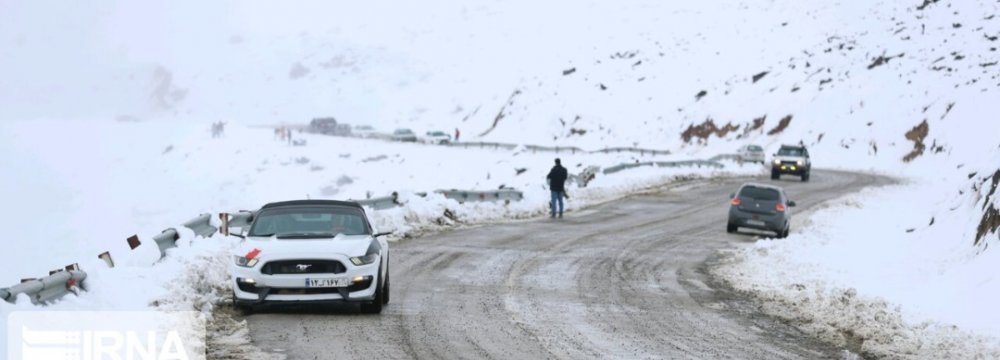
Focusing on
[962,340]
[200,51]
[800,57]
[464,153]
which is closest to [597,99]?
[800,57]

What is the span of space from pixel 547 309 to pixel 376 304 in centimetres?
230

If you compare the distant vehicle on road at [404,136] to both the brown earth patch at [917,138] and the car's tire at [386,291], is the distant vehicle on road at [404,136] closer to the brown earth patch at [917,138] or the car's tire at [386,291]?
the brown earth patch at [917,138]

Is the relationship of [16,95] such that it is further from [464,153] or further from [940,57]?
[940,57]

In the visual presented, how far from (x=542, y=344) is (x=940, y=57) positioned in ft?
Answer: 210

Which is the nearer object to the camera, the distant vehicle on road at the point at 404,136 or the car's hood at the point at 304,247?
the car's hood at the point at 304,247

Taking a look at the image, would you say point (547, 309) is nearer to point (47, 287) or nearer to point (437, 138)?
point (47, 287)

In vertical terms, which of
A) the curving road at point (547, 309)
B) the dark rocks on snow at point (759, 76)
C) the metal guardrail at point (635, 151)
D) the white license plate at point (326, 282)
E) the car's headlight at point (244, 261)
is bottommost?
the curving road at point (547, 309)

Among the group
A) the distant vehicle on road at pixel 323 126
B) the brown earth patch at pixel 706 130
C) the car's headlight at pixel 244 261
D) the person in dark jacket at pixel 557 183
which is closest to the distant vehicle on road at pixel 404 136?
the distant vehicle on road at pixel 323 126

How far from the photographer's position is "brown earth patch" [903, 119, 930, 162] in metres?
59.0

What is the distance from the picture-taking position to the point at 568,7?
4363 inches

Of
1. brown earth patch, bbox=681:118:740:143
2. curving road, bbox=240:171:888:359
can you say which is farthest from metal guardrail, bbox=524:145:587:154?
curving road, bbox=240:171:888:359

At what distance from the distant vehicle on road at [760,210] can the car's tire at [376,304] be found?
592 inches

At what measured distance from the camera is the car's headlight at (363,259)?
12836 mm

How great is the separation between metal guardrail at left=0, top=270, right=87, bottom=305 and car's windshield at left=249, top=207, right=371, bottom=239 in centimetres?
253
